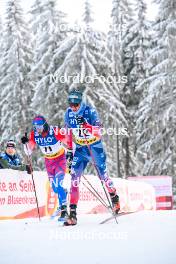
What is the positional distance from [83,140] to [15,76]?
26008mm

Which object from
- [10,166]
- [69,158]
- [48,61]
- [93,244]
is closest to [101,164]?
[69,158]

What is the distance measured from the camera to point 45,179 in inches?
451

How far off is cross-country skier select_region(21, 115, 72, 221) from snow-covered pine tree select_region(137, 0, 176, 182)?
17975 millimetres

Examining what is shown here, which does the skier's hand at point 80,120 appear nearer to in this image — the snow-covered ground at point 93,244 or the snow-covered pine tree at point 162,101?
the snow-covered ground at point 93,244

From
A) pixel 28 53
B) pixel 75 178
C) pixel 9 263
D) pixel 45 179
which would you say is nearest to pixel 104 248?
pixel 9 263

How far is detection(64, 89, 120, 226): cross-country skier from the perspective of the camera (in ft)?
22.7

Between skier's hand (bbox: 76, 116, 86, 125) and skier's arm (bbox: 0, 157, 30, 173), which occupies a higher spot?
skier's hand (bbox: 76, 116, 86, 125)

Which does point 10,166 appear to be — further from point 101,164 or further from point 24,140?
point 101,164

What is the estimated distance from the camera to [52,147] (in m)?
8.04

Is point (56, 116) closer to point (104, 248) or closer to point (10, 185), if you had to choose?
point (10, 185)

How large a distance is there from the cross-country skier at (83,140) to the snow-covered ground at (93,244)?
114 cm

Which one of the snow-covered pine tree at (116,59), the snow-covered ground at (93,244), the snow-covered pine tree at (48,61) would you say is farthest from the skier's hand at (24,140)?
the snow-covered pine tree at (116,59)

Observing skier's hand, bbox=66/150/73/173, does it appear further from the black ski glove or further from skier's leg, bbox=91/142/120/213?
the black ski glove

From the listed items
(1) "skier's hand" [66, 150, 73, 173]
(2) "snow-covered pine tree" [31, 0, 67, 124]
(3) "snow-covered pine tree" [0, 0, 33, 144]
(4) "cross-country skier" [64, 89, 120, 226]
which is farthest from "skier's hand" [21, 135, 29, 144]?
(3) "snow-covered pine tree" [0, 0, 33, 144]
